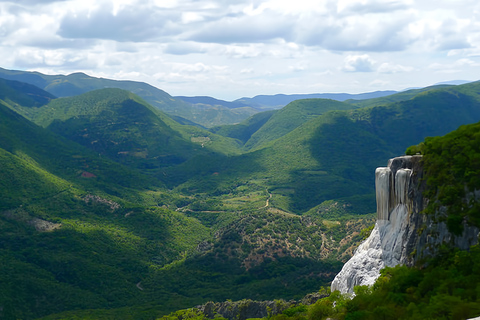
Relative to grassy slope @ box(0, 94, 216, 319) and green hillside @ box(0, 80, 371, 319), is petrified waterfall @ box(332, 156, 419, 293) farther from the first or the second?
grassy slope @ box(0, 94, 216, 319)

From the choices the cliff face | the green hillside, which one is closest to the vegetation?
the cliff face

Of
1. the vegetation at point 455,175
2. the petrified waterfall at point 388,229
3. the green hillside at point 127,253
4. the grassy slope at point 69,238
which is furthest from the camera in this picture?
the grassy slope at point 69,238

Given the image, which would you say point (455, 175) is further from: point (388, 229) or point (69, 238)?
point (69, 238)

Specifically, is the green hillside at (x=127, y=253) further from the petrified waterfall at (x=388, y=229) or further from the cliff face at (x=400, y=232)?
the cliff face at (x=400, y=232)

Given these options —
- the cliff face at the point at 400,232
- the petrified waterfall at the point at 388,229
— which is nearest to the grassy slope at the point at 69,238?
the petrified waterfall at the point at 388,229

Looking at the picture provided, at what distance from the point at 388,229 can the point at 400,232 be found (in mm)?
1866

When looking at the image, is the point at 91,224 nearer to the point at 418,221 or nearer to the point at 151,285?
the point at 151,285

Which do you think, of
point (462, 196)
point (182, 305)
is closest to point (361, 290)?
point (462, 196)

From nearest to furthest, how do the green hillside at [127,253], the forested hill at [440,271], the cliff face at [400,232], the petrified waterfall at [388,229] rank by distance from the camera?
1. the forested hill at [440,271]
2. the cliff face at [400,232]
3. the petrified waterfall at [388,229]
4. the green hillside at [127,253]

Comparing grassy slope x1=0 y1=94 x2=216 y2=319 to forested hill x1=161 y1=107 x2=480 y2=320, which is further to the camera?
grassy slope x1=0 y1=94 x2=216 y2=319

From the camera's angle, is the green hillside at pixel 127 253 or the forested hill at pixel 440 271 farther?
the green hillside at pixel 127 253

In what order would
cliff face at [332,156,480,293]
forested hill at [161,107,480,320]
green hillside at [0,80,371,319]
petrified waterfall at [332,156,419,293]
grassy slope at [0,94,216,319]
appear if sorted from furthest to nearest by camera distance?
1. grassy slope at [0,94,216,319]
2. green hillside at [0,80,371,319]
3. petrified waterfall at [332,156,419,293]
4. cliff face at [332,156,480,293]
5. forested hill at [161,107,480,320]

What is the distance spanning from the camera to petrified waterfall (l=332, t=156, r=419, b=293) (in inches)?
1880

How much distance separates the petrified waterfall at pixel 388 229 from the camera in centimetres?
4775
